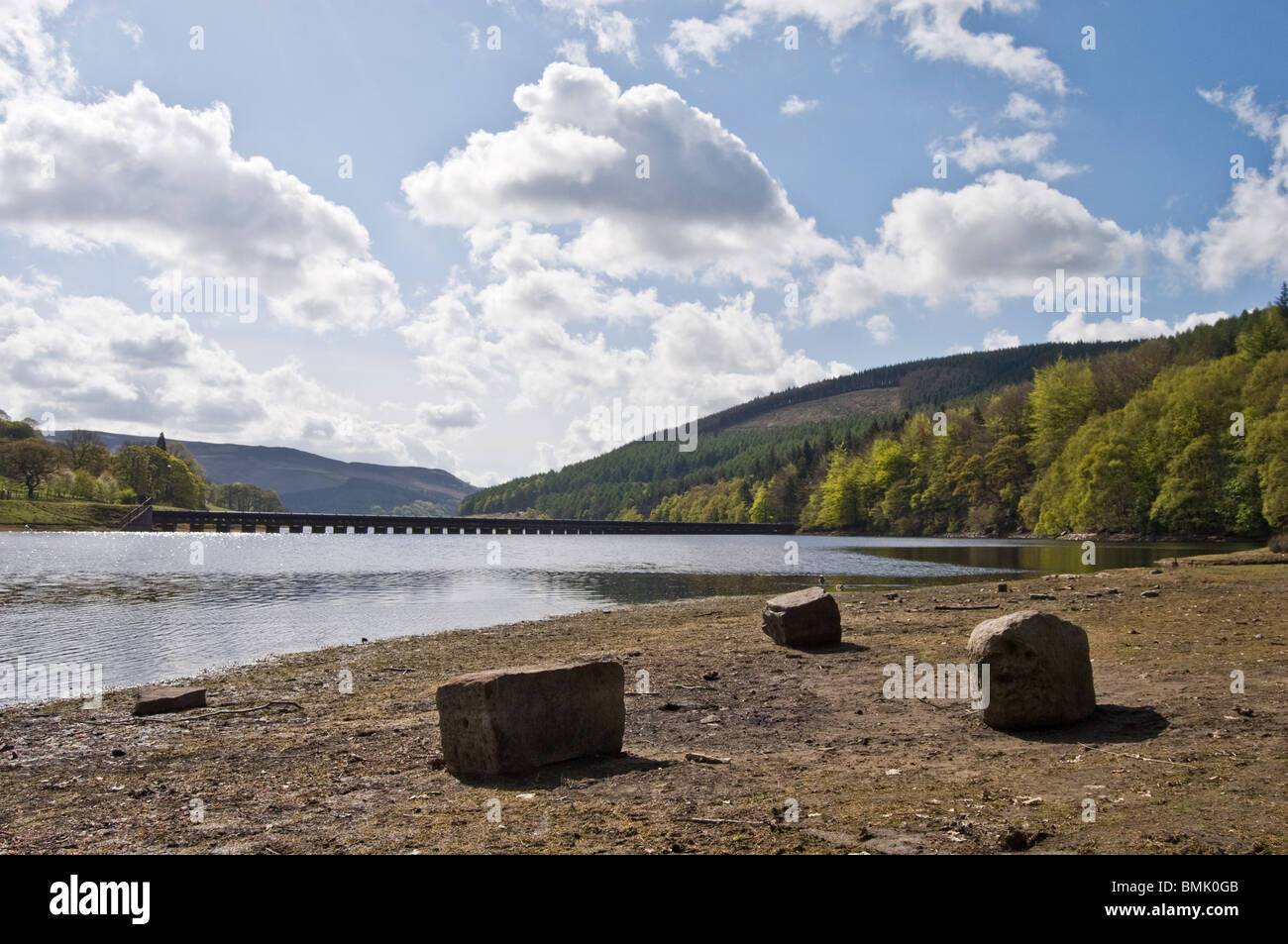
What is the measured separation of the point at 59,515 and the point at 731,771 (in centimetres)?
17297

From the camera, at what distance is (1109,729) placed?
1097 centimetres

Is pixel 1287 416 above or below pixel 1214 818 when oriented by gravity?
above

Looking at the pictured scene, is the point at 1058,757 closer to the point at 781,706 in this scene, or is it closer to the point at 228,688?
the point at 781,706

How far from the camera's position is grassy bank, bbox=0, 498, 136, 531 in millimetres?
143000

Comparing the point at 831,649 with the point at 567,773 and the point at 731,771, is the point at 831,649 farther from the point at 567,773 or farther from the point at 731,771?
the point at 567,773

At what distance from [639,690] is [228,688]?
29.9ft

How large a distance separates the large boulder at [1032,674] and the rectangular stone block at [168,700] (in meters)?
13.6

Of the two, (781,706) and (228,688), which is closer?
(781,706)

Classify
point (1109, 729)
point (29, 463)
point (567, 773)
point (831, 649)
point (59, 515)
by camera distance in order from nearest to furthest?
point (567, 773)
point (1109, 729)
point (831, 649)
point (59, 515)
point (29, 463)

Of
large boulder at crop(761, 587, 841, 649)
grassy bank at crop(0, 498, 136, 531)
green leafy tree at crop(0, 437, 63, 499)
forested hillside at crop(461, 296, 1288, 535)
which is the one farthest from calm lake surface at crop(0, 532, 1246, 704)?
green leafy tree at crop(0, 437, 63, 499)

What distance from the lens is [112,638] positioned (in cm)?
2772

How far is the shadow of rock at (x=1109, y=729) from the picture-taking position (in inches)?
416

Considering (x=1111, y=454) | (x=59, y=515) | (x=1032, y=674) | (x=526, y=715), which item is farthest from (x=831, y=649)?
(x=59, y=515)
